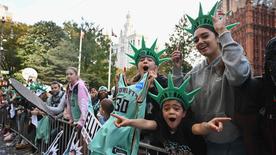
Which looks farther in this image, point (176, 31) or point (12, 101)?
point (176, 31)

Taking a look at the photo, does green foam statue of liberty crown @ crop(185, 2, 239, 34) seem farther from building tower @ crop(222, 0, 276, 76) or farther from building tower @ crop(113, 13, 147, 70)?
building tower @ crop(113, 13, 147, 70)

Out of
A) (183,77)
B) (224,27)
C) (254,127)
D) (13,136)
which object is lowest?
(13,136)

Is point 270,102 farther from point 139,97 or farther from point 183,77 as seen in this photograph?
point 139,97

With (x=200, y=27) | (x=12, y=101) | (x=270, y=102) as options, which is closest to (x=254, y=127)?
(x=270, y=102)

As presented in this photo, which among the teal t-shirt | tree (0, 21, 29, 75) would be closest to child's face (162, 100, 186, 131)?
the teal t-shirt

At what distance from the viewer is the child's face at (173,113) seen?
8.00ft

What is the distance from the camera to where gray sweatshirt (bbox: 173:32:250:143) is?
2055 mm

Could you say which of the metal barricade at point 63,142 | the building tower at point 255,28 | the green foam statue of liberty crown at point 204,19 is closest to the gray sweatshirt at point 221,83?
the green foam statue of liberty crown at point 204,19

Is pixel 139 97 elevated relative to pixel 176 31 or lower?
lower

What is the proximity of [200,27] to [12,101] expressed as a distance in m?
9.33

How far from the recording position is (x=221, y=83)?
2.26 metres

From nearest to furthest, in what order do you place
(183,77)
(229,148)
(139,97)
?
1. (229,148)
2. (183,77)
3. (139,97)

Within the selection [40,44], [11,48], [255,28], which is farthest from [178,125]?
[255,28]

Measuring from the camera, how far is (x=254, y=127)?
6.74 ft
